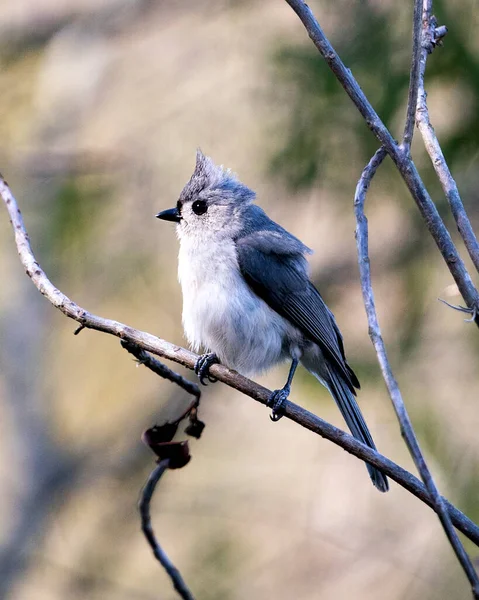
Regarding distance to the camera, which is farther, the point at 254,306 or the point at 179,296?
the point at 179,296

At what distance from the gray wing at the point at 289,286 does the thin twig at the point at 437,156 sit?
117 centimetres

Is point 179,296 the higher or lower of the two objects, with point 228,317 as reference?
higher

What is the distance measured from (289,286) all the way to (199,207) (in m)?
0.58

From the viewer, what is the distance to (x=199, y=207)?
3.35m

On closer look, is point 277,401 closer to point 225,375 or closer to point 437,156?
point 225,375

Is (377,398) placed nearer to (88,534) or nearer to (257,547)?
(257,547)

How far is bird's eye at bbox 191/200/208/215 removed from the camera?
→ 10.9 feet

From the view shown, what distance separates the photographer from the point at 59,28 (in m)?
6.52

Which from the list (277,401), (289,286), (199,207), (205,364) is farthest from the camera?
(199,207)

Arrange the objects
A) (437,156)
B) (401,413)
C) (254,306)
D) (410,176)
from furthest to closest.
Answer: (254,306)
(437,156)
(410,176)
(401,413)

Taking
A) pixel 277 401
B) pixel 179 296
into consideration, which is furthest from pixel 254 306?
pixel 179 296

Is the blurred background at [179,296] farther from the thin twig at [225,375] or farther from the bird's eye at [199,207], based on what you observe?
the thin twig at [225,375]

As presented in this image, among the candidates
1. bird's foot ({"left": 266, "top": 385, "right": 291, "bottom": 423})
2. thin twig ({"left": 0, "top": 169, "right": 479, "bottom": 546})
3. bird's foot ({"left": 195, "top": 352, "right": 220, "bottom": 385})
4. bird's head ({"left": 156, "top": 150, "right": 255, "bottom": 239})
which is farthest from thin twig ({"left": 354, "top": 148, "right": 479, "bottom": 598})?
bird's head ({"left": 156, "top": 150, "right": 255, "bottom": 239})

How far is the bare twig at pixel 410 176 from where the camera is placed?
5.70ft
